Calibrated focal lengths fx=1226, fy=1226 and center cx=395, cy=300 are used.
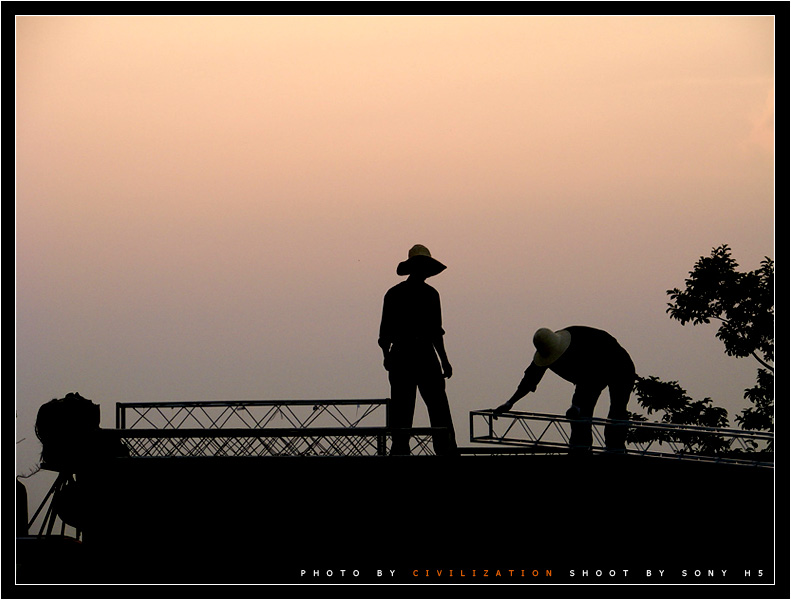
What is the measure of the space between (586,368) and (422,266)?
2.23 metres

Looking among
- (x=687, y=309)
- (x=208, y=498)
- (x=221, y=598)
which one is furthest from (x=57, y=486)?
(x=687, y=309)

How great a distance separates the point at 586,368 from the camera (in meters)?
14.1

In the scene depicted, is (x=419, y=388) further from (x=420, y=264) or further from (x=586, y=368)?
(x=586, y=368)

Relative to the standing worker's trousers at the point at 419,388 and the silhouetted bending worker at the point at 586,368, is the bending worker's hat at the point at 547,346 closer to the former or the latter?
the silhouetted bending worker at the point at 586,368

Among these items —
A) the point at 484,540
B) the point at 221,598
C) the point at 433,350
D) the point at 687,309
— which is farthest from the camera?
the point at 687,309

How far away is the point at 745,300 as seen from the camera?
22.3 meters

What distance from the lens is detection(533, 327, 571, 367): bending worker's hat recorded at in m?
13.9

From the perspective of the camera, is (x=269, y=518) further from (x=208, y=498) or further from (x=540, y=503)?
(x=540, y=503)

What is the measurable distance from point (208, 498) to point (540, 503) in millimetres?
3377

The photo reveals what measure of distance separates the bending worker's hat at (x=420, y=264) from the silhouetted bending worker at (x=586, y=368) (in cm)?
138

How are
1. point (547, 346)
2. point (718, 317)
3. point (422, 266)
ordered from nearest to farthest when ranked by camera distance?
point (547, 346) → point (422, 266) → point (718, 317)

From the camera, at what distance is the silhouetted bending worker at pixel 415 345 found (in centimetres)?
1396

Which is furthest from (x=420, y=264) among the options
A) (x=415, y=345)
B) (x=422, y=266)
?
(x=415, y=345)

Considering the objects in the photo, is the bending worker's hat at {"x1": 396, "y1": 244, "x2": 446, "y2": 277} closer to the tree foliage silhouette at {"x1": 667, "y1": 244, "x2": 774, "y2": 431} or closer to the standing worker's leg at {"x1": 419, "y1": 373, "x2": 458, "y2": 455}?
the standing worker's leg at {"x1": 419, "y1": 373, "x2": 458, "y2": 455}
